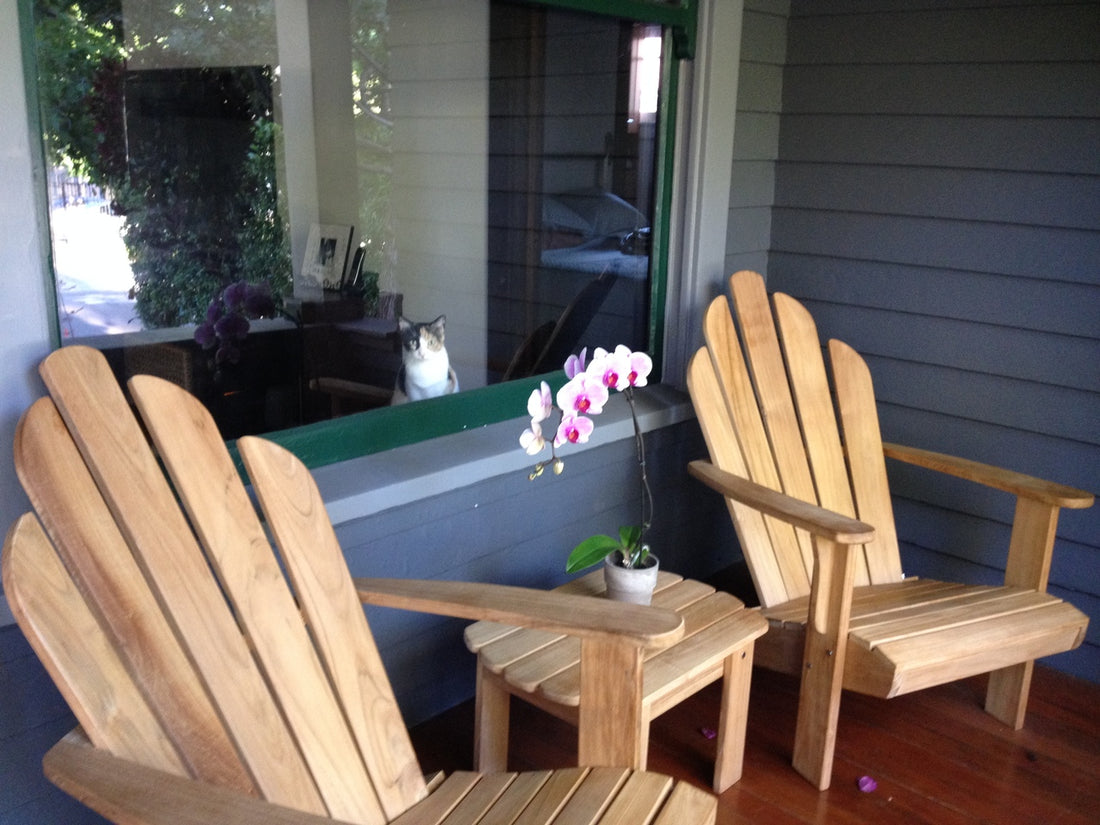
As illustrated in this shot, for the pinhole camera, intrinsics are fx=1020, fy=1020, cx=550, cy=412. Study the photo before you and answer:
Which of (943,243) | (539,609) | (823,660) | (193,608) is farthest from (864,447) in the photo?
(193,608)

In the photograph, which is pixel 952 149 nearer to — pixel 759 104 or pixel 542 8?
pixel 759 104

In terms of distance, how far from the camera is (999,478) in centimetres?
246

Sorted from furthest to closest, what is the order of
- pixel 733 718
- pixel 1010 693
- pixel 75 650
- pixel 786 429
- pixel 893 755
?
pixel 786 429 < pixel 1010 693 < pixel 893 755 < pixel 733 718 < pixel 75 650

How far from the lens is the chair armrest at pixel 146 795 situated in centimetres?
114

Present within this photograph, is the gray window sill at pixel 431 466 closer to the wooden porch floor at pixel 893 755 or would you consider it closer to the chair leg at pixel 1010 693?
the wooden porch floor at pixel 893 755

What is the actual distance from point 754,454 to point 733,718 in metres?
0.67

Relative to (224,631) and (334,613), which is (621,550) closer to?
(334,613)

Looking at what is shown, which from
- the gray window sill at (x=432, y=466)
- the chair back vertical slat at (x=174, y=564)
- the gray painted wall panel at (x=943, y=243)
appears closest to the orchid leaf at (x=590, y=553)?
the gray window sill at (x=432, y=466)

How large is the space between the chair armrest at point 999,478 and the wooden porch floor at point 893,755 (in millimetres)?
577

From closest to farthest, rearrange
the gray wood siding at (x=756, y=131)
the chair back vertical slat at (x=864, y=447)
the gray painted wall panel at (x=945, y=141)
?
the gray painted wall panel at (x=945, y=141), the chair back vertical slat at (x=864, y=447), the gray wood siding at (x=756, y=131)

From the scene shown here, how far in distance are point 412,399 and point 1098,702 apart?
192 cm

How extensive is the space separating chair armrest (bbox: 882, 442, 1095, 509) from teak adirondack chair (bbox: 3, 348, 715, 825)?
1.26 m

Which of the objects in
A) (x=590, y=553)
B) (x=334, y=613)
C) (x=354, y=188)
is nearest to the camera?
(x=334, y=613)

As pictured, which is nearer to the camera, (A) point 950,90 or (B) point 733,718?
(B) point 733,718
